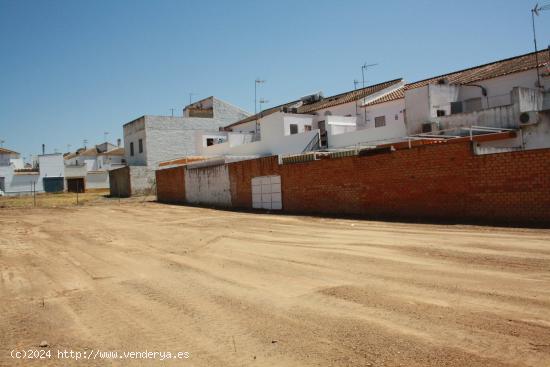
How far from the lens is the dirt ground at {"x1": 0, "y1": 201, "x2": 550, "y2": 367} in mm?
4164

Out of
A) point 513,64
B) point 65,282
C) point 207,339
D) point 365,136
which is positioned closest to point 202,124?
point 365,136

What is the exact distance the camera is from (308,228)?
14867 mm

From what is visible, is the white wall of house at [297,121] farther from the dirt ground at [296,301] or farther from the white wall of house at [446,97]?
the dirt ground at [296,301]

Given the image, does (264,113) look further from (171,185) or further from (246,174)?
(246,174)

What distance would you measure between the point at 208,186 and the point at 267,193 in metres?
7.29

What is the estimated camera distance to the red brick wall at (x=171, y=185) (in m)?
33.4

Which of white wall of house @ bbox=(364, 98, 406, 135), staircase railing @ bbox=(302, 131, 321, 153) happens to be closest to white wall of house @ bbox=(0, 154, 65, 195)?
staircase railing @ bbox=(302, 131, 321, 153)

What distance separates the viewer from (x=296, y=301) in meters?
5.87

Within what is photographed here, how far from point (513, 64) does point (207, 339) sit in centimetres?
2766

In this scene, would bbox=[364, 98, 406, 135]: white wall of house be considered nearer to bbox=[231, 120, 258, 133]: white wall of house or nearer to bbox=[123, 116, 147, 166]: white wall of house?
bbox=[231, 120, 258, 133]: white wall of house

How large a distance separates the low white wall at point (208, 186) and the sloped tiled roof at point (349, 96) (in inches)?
496

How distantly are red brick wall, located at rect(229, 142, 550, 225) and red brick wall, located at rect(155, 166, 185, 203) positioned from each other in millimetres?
13368

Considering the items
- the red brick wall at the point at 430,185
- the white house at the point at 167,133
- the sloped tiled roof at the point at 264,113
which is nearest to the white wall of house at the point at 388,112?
the red brick wall at the point at 430,185

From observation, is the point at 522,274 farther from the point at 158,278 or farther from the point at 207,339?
the point at 158,278
